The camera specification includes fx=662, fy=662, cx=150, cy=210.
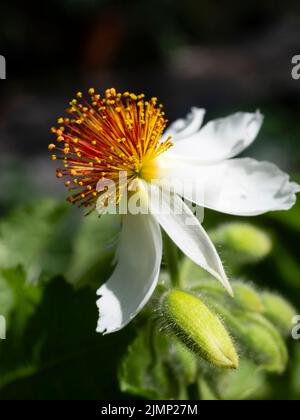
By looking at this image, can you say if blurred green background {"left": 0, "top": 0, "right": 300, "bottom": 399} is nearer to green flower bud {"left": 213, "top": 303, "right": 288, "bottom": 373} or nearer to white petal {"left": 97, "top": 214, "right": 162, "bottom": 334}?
white petal {"left": 97, "top": 214, "right": 162, "bottom": 334}

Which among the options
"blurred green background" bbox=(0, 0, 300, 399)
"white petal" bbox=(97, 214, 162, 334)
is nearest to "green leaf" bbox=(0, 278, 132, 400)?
"blurred green background" bbox=(0, 0, 300, 399)

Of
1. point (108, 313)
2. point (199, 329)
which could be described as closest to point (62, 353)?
point (108, 313)

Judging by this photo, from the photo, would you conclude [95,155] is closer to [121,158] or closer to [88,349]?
[121,158]

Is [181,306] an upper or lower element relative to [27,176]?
lower

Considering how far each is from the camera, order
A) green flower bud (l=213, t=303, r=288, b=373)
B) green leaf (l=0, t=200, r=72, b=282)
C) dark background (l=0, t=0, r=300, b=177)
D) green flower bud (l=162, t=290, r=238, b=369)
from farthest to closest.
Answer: dark background (l=0, t=0, r=300, b=177)
green leaf (l=0, t=200, r=72, b=282)
green flower bud (l=213, t=303, r=288, b=373)
green flower bud (l=162, t=290, r=238, b=369)

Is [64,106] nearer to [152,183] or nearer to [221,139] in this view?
[221,139]

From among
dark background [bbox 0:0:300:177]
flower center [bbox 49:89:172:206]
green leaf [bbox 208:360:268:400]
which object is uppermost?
dark background [bbox 0:0:300:177]
